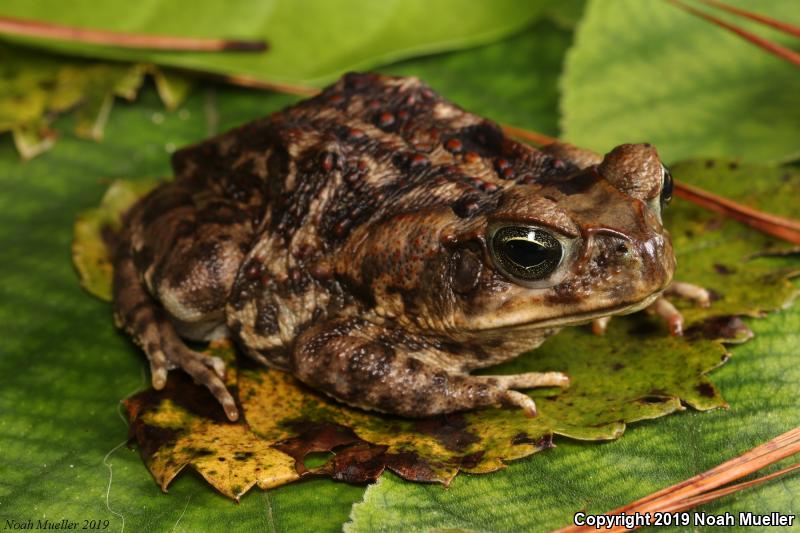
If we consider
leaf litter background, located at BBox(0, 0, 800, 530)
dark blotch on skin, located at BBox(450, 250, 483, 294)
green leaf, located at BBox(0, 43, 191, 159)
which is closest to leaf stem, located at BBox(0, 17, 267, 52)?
green leaf, located at BBox(0, 43, 191, 159)

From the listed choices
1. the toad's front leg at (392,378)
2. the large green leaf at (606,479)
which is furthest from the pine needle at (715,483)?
the toad's front leg at (392,378)

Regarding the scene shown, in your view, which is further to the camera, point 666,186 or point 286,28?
point 286,28

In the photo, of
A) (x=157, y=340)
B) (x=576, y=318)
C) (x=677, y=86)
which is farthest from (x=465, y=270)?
(x=677, y=86)

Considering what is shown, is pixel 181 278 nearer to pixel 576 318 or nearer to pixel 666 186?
pixel 576 318

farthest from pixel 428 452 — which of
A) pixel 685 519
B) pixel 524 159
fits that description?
pixel 524 159

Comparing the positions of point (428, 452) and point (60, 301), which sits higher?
point (428, 452)

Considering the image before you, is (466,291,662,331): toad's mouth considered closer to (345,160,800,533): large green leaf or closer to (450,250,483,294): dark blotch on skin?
(450,250,483,294): dark blotch on skin

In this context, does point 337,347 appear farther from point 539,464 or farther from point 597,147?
point 597,147
